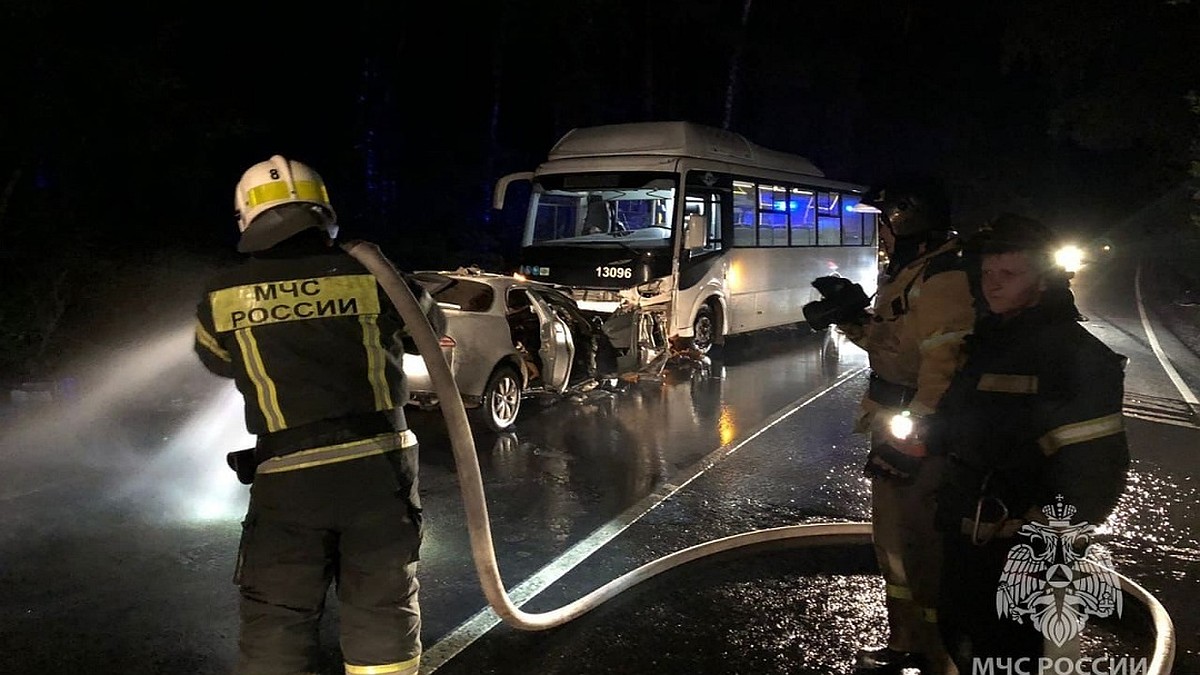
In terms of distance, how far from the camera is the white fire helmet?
2.63m

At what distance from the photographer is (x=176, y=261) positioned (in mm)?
11391

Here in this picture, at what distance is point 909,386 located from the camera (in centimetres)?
353

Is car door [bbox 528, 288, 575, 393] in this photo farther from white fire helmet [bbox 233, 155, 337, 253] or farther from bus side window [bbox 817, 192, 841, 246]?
bus side window [bbox 817, 192, 841, 246]

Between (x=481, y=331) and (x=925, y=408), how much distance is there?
5.29 meters

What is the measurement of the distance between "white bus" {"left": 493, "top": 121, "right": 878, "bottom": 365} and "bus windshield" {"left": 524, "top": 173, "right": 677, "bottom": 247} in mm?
16

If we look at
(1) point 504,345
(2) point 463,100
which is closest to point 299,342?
(1) point 504,345

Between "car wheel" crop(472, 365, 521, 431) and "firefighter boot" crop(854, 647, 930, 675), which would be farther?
"car wheel" crop(472, 365, 521, 431)

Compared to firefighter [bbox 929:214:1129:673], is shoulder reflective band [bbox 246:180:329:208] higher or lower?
higher

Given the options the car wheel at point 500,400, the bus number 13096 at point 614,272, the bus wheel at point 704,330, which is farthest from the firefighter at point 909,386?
the bus wheel at point 704,330

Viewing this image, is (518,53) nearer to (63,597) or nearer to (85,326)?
(85,326)

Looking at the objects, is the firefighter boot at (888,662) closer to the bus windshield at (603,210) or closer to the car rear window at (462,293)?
the car rear window at (462,293)

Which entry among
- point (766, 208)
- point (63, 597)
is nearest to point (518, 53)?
point (766, 208)

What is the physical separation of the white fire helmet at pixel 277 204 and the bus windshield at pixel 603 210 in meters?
9.68

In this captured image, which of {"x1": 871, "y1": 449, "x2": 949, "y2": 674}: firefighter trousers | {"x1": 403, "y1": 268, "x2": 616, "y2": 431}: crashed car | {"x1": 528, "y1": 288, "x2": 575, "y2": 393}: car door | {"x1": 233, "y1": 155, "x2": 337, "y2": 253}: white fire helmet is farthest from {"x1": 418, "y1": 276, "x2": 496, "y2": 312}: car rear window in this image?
{"x1": 233, "y1": 155, "x2": 337, "y2": 253}: white fire helmet
